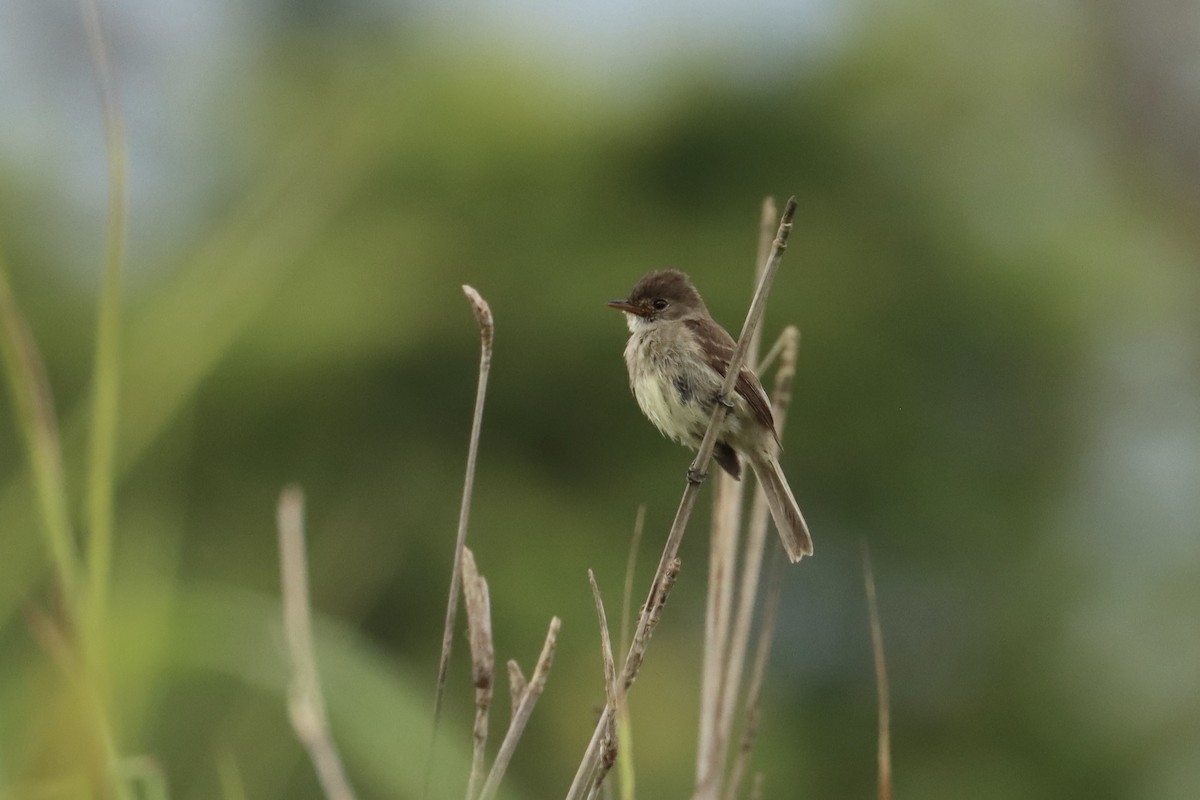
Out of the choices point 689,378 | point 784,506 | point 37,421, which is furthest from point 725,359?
point 37,421

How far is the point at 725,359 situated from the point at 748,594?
1.76m

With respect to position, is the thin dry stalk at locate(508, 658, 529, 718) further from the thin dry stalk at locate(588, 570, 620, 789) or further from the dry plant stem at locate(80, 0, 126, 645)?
the dry plant stem at locate(80, 0, 126, 645)

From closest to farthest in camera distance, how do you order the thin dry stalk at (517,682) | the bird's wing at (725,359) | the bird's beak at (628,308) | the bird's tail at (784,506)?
the thin dry stalk at (517,682), the bird's tail at (784,506), the bird's wing at (725,359), the bird's beak at (628,308)

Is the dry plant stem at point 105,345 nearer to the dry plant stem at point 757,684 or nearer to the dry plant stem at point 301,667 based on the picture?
the dry plant stem at point 301,667

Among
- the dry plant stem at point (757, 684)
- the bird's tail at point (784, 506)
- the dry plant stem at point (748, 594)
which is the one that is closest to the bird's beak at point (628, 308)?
the bird's tail at point (784, 506)

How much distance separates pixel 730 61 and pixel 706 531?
4.78 meters

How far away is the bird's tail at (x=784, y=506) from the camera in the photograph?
3.28m

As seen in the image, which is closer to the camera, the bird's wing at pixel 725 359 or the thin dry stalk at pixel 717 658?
the thin dry stalk at pixel 717 658

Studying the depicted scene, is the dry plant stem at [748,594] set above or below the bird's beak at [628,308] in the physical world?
below

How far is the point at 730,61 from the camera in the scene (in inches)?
523

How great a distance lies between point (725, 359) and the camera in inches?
161

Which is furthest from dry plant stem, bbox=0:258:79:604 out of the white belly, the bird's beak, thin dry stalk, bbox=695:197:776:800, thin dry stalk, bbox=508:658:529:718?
the bird's beak

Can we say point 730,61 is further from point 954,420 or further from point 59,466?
point 59,466

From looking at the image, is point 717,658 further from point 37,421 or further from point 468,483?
point 37,421
